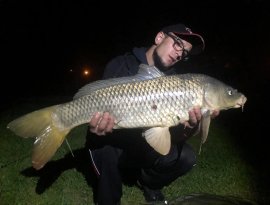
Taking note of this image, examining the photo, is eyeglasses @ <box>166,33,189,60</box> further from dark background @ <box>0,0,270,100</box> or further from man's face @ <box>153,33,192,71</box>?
dark background @ <box>0,0,270,100</box>

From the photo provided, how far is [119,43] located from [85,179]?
37.0ft

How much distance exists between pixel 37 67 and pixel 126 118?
1234 cm

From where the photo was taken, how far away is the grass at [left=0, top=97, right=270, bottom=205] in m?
3.46

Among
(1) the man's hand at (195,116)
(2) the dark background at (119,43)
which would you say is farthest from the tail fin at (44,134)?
(2) the dark background at (119,43)

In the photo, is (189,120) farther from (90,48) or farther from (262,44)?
(90,48)

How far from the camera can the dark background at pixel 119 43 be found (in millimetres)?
7953

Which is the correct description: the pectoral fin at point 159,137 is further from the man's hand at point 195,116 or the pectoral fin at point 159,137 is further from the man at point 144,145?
the man at point 144,145

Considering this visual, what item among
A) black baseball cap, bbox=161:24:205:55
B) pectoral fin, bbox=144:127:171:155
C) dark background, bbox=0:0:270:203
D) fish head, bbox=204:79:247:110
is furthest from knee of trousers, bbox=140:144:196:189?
dark background, bbox=0:0:270:203

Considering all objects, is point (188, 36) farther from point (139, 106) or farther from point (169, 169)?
point (169, 169)

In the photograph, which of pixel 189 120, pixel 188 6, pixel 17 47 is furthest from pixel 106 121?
pixel 17 47

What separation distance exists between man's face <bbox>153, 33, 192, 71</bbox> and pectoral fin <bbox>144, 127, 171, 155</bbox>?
0.70 metres

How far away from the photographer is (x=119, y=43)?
14648 mm

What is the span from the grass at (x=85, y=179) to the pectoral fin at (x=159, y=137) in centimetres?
101

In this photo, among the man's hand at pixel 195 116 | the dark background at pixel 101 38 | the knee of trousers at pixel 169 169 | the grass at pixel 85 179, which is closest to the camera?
the man's hand at pixel 195 116
